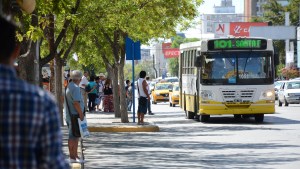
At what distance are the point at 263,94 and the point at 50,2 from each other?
15.8 metres

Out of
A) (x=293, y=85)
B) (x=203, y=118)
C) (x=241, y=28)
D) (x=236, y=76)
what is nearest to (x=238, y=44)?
(x=236, y=76)

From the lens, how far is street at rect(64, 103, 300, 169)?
1661 cm

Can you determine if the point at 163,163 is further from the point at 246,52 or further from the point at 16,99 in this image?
the point at 246,52

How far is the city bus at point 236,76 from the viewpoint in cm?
3157

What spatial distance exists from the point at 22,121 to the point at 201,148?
54.0ft

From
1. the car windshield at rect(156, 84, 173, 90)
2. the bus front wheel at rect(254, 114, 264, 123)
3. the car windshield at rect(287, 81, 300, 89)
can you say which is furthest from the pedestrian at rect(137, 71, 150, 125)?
→ the car windshield at rect(156, 84, 173, 90)

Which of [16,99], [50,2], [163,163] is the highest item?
[50,2]

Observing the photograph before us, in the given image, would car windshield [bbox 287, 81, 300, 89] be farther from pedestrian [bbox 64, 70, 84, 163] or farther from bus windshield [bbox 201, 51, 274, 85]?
pedestrian [bbox 64, 70, 84, 163]

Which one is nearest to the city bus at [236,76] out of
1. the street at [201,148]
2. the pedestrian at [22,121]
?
the street at [201,148]

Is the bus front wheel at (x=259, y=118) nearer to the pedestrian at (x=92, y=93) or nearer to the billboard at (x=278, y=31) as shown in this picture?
the pedestrian at (x=92, y=93)

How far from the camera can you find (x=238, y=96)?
104 feet

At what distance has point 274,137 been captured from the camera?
24.0 m

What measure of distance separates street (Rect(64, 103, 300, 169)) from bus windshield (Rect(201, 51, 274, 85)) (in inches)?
73.3

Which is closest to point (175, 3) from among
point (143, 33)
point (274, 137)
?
point (143, 33)
